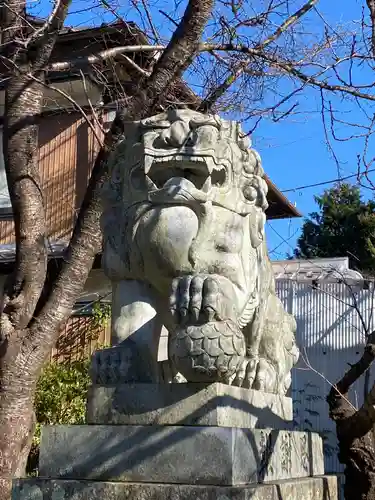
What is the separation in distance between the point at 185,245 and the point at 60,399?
5688mm

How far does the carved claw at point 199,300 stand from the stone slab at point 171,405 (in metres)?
0.29

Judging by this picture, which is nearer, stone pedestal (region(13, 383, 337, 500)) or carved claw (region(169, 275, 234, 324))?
stone pedestal (region(13, 383, 337, 500))

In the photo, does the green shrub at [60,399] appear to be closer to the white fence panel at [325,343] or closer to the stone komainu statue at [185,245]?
the white fence panel at [325,343]

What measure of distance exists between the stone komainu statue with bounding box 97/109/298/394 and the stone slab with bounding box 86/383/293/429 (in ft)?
0.27

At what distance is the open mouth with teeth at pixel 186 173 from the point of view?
10.9ft

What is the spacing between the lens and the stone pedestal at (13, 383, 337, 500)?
289cm

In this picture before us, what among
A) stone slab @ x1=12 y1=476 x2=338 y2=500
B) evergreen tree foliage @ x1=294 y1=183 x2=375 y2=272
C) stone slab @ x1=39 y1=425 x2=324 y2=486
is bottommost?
stone slab @ x1=12 y1=476 x2=338 y2=500

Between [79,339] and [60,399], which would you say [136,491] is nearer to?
[60,399]

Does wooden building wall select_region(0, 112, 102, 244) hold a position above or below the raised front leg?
above

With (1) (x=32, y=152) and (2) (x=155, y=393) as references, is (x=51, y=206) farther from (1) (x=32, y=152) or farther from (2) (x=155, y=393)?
(2) (x=155, y=393)

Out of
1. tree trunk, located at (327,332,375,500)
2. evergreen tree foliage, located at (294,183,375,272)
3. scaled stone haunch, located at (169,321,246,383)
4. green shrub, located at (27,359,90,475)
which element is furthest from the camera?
evergreen tree foliage, located at (294,183,375,272)

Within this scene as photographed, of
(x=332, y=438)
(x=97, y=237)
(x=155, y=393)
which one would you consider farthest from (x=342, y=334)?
(x=155, y=393)

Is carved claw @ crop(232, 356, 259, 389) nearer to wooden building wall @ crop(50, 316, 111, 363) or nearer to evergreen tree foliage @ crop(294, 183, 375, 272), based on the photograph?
wooden building wall @ crop(50, 316, 111, 363)

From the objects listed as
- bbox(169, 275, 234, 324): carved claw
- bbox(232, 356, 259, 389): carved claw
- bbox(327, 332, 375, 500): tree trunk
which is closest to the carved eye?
bbox(169, 275, 234, 324): carved claw
